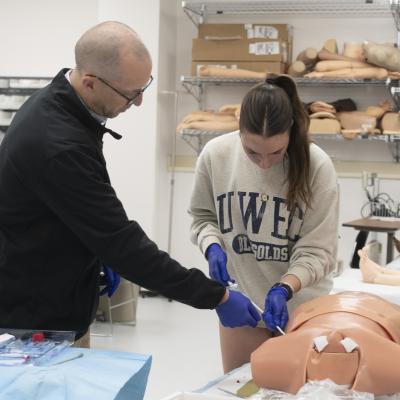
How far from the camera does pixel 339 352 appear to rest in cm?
137

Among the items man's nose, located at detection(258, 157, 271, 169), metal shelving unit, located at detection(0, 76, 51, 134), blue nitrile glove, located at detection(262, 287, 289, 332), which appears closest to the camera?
blue nitrile glove, located at detection(262, 287, 289, 332)

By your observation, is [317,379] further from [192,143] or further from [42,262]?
[192,143]

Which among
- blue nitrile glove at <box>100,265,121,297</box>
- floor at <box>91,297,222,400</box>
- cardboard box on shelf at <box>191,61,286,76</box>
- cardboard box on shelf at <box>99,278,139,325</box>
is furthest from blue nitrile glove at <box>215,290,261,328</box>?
cardboard box on shelf at <box>191,61,286,76</box>

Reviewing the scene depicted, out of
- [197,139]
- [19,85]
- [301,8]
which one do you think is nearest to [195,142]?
[197,139]

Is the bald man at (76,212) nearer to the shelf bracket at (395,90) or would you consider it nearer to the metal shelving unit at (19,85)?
the shelf bracket at (395,90)

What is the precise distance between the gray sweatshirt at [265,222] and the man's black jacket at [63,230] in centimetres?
33

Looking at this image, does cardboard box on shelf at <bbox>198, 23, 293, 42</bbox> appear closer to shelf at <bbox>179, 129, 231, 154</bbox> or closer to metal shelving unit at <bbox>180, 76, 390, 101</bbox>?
metal shelving unit at <bbox>180, 76, 390, 101</bbox>

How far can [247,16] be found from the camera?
5590 millimetres

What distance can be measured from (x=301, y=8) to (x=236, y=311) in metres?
4.13

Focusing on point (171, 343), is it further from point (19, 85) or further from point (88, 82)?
point (88, 82)

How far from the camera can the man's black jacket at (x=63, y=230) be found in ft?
4.89

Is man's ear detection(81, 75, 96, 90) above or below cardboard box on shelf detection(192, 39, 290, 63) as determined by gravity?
below

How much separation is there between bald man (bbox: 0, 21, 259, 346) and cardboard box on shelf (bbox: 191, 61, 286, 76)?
11.8 ft

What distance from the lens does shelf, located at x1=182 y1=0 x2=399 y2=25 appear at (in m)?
5.16
